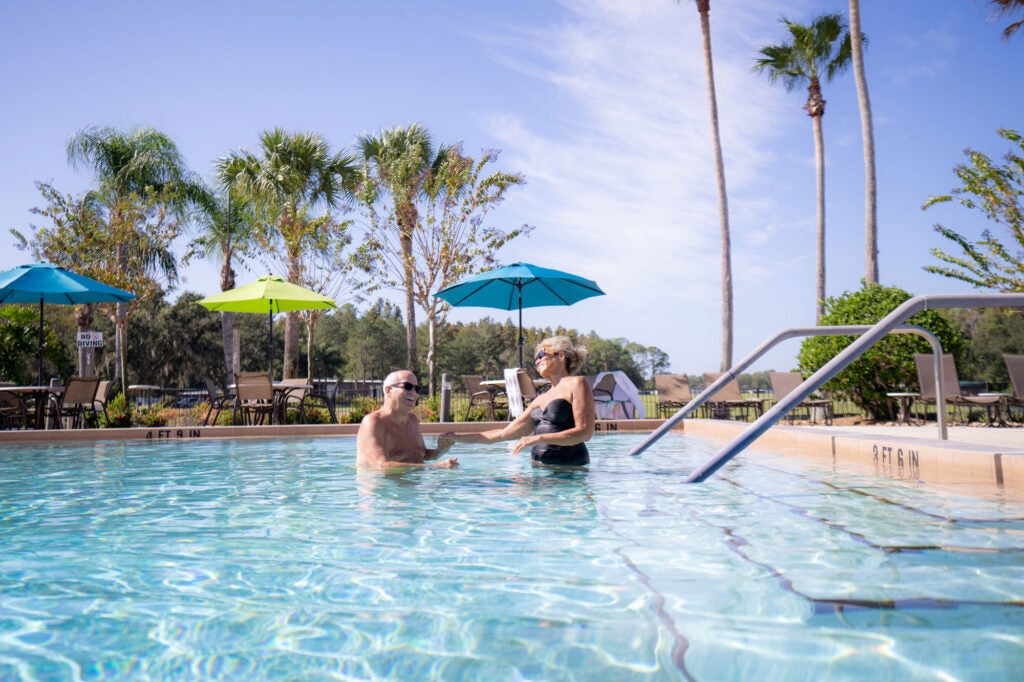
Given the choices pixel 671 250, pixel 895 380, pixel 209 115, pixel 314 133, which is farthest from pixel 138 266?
pixel 895 380

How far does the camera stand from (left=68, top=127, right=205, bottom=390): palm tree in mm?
23562

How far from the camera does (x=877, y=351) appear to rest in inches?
500

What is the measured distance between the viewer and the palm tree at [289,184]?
22.9 metres

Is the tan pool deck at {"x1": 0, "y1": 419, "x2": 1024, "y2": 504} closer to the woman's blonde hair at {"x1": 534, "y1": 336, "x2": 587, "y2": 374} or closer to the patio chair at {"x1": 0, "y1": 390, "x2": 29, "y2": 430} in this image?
the patio chair at {"x1": 0, "y1": 390, "x2": 29, "y2": 430}

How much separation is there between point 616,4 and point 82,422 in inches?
514

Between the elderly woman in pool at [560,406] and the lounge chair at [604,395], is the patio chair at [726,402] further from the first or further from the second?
the elderly woman in pool at [560,406]

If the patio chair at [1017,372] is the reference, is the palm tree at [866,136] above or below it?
above

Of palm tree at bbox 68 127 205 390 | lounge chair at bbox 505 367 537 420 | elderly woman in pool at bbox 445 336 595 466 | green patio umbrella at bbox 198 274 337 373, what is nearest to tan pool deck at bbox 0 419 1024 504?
lounge chair at bbox 505 367 537 420

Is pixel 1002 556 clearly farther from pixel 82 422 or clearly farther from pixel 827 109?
pixel 827 109

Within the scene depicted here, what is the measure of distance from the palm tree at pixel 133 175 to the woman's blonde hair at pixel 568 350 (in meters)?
21.8

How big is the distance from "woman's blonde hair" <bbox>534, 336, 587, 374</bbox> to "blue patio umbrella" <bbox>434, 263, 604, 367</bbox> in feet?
21.0

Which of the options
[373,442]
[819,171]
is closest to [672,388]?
[819,171]

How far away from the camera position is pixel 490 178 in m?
20.1

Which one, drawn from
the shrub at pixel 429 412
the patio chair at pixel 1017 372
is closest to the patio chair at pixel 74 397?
the shrub at pixel 429 412
